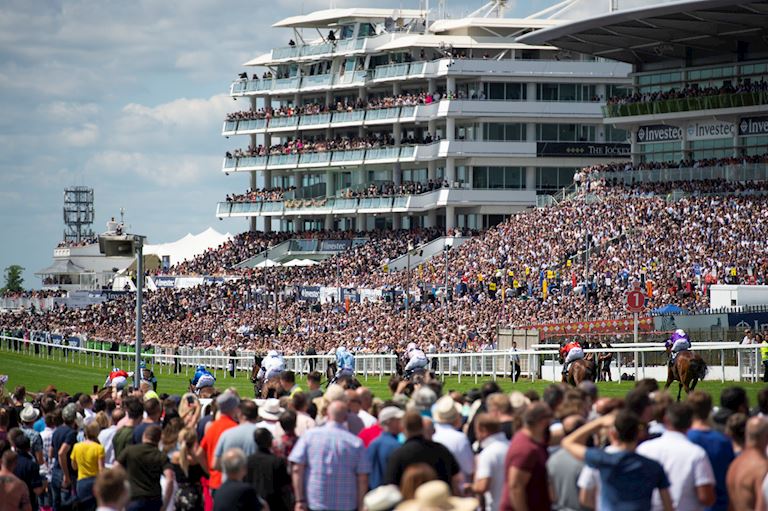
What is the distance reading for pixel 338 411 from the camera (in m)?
10.9

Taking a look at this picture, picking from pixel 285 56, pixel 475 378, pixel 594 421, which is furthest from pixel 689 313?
pixel 285 56

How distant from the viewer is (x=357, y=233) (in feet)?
239

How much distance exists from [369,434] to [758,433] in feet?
11.0

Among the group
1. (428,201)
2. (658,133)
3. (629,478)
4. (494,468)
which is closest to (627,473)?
(629,478)

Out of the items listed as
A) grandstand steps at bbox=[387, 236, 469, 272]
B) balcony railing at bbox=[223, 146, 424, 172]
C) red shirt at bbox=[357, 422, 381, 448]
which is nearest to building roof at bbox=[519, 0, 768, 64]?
grandstand steps at bbox=[387, 236, 469, 272]

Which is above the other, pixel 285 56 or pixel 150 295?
pixel 285 56

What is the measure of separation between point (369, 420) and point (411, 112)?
6107cm

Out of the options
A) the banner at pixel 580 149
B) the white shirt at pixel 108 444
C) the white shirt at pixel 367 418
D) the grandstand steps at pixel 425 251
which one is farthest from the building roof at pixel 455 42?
the white shirt at pixel 367 418

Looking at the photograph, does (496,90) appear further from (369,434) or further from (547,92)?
(369,434)

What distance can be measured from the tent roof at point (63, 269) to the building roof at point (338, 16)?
38.5 metres

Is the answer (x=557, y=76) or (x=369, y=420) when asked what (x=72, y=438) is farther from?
(x=557, y=76)

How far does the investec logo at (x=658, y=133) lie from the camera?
196 ft

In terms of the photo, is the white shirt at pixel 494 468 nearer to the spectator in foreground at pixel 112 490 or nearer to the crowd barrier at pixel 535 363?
the spectator in foreground at pixel 112 490

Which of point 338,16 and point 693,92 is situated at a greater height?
point 338,16
